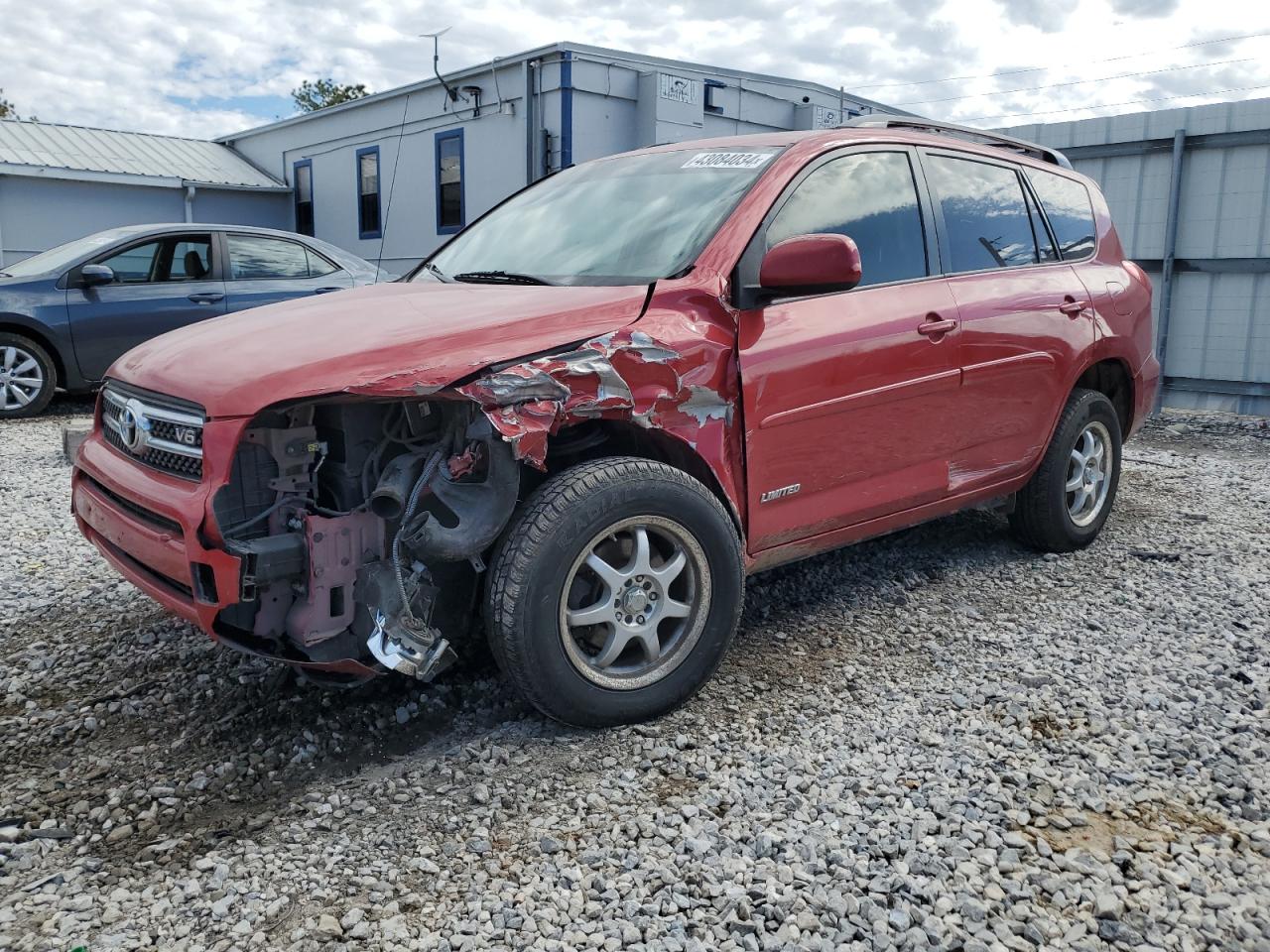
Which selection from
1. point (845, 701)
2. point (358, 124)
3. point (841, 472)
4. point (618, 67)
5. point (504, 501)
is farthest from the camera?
point (358, 124)

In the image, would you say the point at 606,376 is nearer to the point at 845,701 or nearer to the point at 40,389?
the point at 845,701

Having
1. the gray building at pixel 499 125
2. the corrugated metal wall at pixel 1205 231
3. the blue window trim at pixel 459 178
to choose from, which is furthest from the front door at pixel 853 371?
the blue window trim at pixel 459 178

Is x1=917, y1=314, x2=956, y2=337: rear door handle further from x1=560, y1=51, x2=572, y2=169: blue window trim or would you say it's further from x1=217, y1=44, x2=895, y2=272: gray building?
x1=560, y1=51, x2=572, y2=169: blue window trim

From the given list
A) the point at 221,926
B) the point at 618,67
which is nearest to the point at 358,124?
the point at 618,67

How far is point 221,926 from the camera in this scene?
2.20 metres

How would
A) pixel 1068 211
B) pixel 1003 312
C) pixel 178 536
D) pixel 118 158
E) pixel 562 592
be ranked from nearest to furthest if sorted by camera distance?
pixel 178 536 → pixel 562 592 → pixel 1003 312 → pixel 1068 211 → pixel 118 158

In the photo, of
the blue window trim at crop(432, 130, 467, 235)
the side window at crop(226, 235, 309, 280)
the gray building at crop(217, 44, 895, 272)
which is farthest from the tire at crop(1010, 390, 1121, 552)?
the blue window trim at crop(432, 130, 467, 235)

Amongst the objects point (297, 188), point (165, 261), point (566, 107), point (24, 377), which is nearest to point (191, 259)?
point (165, 261)

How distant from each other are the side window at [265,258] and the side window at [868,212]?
6573 millimetres

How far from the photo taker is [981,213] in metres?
4.24

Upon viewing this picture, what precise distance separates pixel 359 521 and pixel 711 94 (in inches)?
498

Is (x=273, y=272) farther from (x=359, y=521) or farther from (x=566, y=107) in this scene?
(x=359, y=521)

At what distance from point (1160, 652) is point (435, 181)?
14.2 meters

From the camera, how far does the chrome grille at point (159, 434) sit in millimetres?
2709
